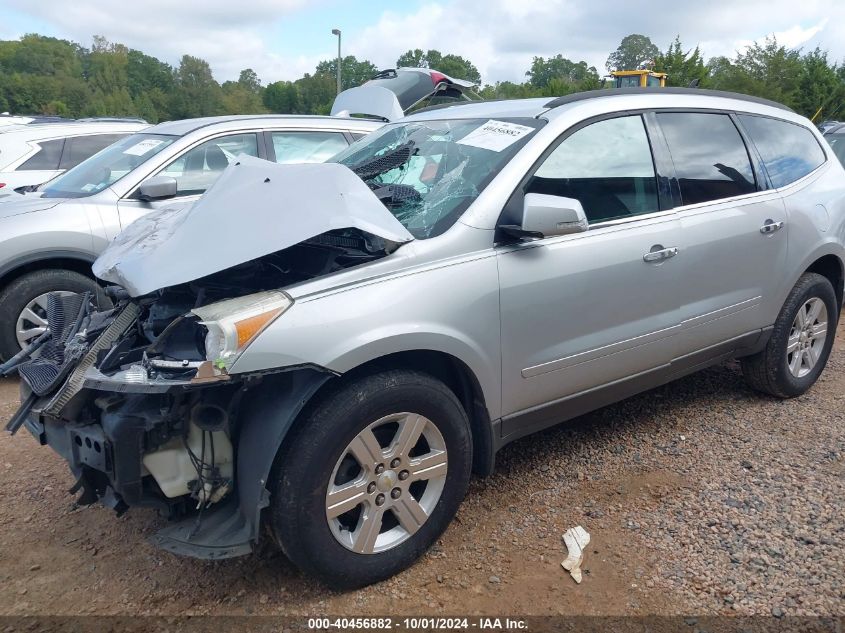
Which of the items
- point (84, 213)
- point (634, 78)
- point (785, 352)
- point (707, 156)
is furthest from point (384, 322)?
point (634, 78)

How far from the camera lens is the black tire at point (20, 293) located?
4.69 meters

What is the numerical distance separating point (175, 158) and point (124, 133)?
3.65 meters

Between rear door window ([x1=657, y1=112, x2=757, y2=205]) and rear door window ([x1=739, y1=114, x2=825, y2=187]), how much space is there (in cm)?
19

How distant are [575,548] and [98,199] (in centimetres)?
413

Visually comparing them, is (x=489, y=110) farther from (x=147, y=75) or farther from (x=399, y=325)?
(x=147, y=75)

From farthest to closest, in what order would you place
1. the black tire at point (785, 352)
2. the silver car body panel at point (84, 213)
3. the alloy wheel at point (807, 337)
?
the silver car body panel at point (84, 213) < the alloy wheel at point (807, 337) < the black tire at point (785, 352)

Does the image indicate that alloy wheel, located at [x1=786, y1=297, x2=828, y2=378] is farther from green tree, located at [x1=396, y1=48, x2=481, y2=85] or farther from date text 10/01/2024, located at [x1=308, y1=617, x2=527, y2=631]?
green tree, located at [x1=396, y1=48, x2=481, y2=85]

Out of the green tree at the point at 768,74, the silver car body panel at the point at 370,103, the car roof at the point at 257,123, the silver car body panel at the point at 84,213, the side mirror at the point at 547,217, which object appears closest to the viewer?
the side mirror at the point at 547,217

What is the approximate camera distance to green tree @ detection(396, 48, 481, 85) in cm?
5966

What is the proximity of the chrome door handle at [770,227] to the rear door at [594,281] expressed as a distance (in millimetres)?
769

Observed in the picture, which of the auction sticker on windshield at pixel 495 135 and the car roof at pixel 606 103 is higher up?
the car roof at pixel 606 103

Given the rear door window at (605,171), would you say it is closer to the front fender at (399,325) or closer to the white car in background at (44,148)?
the front fender at (399,325)

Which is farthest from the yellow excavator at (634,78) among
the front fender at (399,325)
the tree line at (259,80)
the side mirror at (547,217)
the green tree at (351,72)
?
the green tree at (351,72)

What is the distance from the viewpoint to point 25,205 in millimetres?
4875
